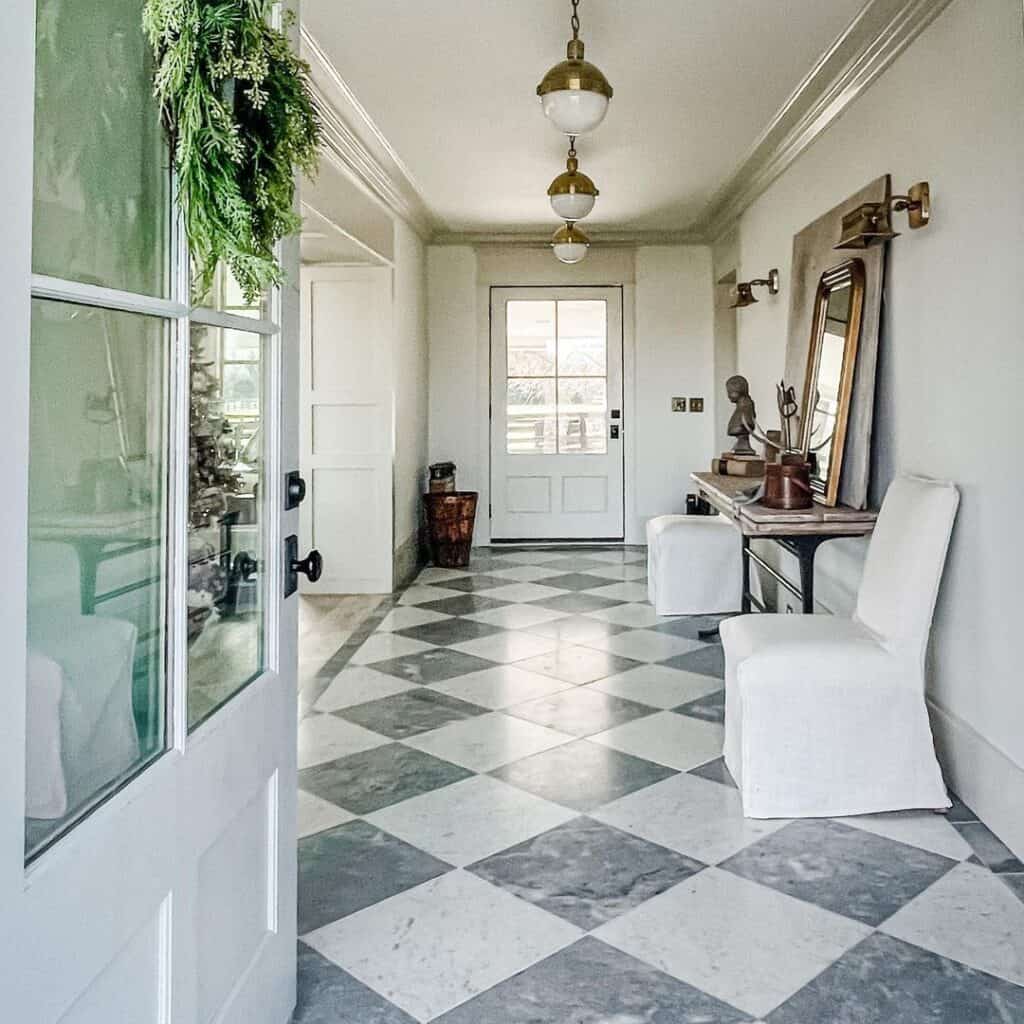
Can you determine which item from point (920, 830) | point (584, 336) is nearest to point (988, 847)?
point (920, 830)

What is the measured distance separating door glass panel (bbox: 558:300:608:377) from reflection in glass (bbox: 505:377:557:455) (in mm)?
272

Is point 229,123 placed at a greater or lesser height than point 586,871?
greater

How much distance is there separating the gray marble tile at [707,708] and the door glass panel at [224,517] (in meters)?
2.33

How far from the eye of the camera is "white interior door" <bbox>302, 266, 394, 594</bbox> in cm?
601

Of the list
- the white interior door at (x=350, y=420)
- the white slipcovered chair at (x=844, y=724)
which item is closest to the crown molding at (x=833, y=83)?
the white slipcovered chair at (x=844, y=724)

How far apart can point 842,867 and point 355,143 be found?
407 centimetres

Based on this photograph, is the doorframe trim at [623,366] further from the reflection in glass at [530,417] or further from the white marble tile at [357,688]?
the white marble tile at [357,688]

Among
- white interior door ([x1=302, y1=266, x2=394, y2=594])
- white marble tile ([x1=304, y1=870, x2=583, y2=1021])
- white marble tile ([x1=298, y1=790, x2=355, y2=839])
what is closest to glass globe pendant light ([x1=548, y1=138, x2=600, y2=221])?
white interior door ([x1=302, y1=266, x2=394, y2=594])

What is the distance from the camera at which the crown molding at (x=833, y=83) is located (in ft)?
10.4

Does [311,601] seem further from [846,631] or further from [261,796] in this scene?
[261,796]

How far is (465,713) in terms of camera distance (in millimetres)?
3557

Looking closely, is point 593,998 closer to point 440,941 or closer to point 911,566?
point 440,941

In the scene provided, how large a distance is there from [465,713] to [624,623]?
171cm

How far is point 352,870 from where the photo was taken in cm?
230
